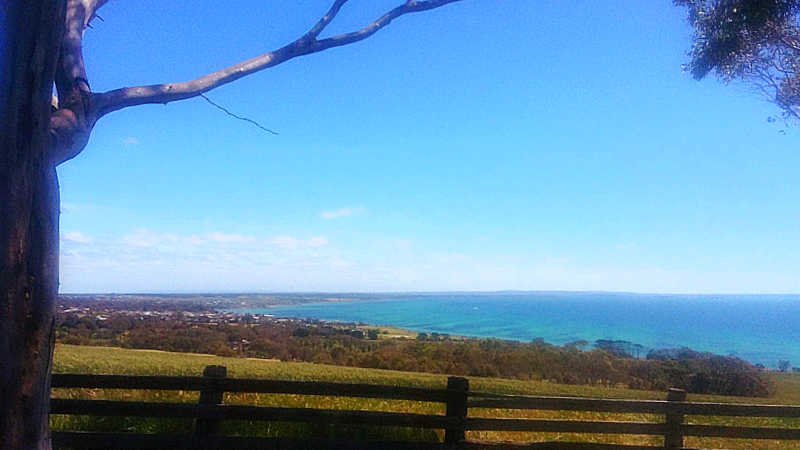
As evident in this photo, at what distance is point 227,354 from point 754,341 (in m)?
73.2

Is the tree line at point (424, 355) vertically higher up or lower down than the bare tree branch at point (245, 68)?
lower down

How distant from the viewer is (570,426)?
24.8ft

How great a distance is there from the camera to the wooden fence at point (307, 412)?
6914 millimetres

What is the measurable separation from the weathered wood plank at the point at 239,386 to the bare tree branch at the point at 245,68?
3.37 m

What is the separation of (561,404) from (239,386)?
4.13 metres

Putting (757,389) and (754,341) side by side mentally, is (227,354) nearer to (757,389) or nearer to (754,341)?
(757,389)

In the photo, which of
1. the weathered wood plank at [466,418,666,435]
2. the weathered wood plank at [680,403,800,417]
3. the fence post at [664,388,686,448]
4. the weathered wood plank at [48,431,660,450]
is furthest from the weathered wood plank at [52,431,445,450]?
the weathered wood plank at [680,403,800,417]

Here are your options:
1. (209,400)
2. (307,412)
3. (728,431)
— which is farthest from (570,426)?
(209,400)

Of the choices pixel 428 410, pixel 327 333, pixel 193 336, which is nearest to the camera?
pixel 428 410

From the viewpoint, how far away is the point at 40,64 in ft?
13.0

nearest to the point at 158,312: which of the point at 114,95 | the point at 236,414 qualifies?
the point at 236,414

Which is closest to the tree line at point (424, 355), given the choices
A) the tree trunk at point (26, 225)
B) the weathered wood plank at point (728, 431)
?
the weathered wood plank at point (728, 431)

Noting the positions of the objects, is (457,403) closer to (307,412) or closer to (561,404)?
(561,404)

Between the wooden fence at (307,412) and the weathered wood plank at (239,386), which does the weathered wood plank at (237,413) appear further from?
the weathered wood plank at (239,386)
